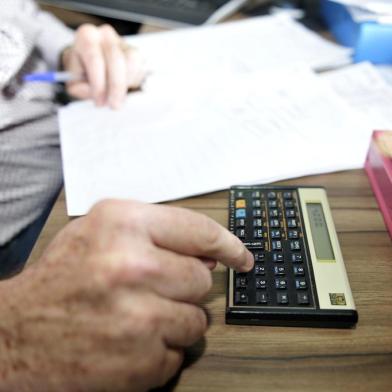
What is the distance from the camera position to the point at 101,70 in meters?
0.70

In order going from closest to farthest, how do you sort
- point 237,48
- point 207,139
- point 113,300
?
point 113,300
point 207,139
point 237,48

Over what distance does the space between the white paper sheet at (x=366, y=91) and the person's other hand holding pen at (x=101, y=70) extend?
31 centimetres

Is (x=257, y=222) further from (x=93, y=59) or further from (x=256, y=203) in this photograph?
(x=93, y=59)

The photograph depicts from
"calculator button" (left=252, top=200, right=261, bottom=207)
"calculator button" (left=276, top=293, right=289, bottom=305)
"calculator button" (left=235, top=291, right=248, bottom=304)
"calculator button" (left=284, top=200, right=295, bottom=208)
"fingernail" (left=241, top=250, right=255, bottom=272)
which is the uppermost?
"fingernail" (left=241, top=250, right=255, bottom=272)

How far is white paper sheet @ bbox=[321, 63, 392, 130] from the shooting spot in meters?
0.62

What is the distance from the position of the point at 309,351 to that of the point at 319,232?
0.13 metres

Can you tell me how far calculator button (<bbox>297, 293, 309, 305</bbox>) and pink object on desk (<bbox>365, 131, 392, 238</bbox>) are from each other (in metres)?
0.14

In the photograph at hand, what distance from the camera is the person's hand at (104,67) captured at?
698 mm

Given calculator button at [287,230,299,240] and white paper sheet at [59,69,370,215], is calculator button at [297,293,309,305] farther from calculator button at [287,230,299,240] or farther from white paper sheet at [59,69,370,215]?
white paper sheet at [59,69,370,215]

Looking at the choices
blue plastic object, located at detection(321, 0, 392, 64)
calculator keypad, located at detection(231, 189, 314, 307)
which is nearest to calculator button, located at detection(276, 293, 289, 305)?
calculator keypad, located at detection(231, 189, 314, 307)

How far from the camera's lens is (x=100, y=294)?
0.31 meters

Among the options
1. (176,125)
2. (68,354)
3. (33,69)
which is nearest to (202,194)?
(176,125)

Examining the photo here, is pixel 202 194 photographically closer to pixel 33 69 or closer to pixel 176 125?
pixel 176 125

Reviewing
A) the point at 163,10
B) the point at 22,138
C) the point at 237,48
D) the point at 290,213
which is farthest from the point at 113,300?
the point at 163,10
